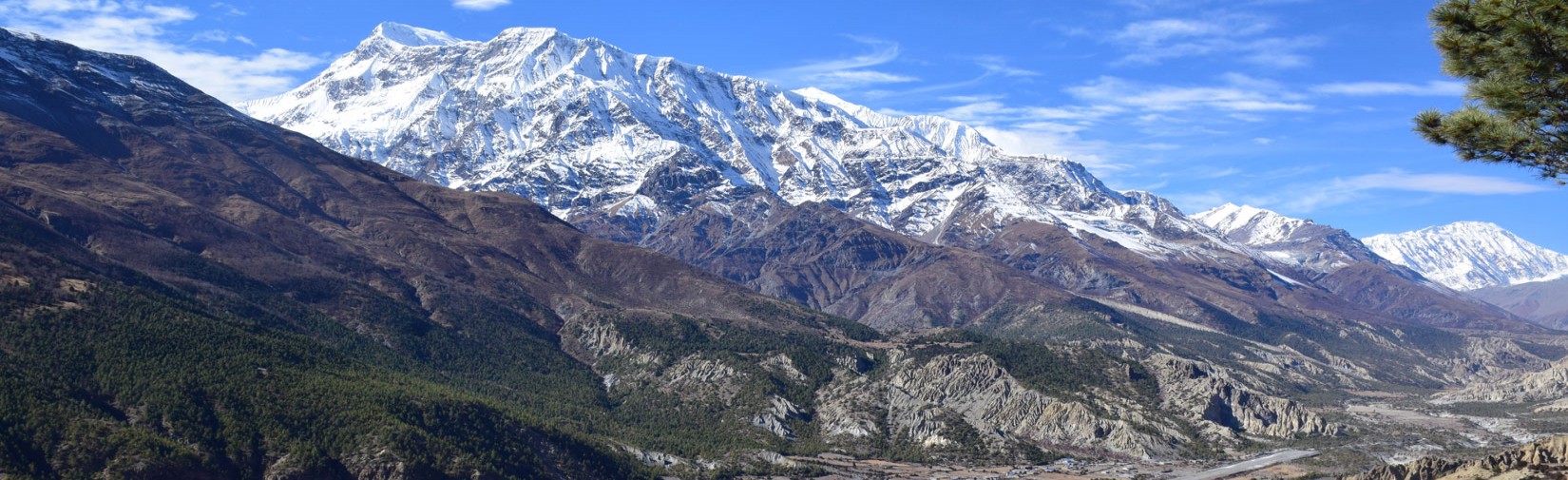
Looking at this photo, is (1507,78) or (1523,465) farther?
(1523,465)

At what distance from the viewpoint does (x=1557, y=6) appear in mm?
45688

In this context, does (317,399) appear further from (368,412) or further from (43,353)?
(43,353)

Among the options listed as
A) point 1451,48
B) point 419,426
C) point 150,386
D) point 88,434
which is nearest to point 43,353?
point 150,386

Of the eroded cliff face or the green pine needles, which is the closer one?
the green pine needles

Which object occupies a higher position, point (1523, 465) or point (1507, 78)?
point (1507, 78)

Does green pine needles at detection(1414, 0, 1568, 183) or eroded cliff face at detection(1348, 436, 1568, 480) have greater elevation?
green pine needles at detection(1414, 0, 1568, 183)

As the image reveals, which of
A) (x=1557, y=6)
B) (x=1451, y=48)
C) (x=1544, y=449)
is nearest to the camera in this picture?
(x=1557, y=6)

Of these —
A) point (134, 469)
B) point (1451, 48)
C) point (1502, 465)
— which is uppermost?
point (1451, 48)

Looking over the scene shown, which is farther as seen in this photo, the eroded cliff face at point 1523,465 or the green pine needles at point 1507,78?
the eroded cliff face at point 1523,465

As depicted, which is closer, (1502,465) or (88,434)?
(1502,465)

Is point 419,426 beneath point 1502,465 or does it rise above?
beneath

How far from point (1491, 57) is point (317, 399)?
18093cm

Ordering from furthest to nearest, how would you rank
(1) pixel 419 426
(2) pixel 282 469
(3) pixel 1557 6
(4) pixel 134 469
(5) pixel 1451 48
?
1. (1) pixel 419 426
2. (2) pixel 282 469
3. (4) pixel 134 469
4. (5) pixel 1451 48
5. (3) pixel 1557 6

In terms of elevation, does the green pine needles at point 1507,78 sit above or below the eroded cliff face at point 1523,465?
above
